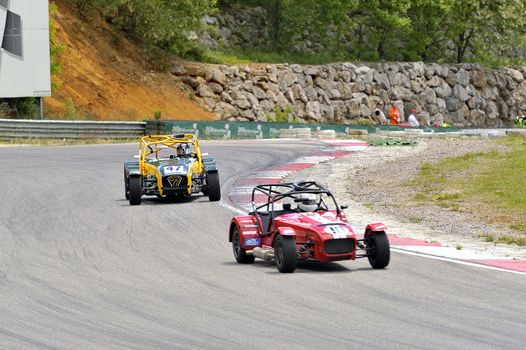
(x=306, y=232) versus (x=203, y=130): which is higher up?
(x=203, y=130)

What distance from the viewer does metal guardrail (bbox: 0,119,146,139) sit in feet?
121

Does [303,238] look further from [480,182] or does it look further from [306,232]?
[480,182]

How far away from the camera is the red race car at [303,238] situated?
1246cm

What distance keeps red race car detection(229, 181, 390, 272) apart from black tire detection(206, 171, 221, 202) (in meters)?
7.20

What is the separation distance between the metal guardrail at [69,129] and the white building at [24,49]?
3.26 metres

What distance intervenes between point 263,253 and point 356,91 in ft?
147

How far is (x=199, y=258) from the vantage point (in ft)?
46.3

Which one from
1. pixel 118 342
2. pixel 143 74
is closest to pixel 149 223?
pixel 118 342

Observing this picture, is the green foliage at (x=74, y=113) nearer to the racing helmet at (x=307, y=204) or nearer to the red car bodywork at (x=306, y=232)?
the red car bodywork at (x=306, y=232)

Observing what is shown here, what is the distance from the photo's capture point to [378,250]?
1262 cm

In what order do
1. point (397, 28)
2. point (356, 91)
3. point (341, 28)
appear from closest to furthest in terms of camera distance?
point (356, 91) < point (341, 28) < point (397, 28)

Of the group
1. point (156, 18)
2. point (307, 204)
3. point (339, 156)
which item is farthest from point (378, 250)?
point (156, 18)

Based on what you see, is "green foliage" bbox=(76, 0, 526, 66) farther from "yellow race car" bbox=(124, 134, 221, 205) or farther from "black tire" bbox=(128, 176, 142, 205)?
"black tire" bbox=(128, 176, 142, 205)

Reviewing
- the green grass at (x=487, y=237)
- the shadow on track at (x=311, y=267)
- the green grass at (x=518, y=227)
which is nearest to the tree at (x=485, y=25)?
the green grass at (x=518, y=227)
